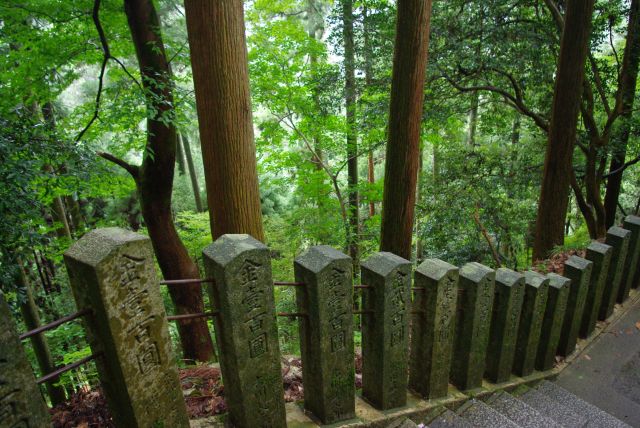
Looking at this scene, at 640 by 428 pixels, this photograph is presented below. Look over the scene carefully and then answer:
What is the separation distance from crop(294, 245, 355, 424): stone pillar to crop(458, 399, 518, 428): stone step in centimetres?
114

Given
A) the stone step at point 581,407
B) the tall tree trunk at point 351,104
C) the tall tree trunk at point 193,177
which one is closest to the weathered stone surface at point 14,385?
the stone step at point 581,407

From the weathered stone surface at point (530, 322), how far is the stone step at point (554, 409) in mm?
270

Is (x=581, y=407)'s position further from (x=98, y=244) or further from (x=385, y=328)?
(x=98, y=244)

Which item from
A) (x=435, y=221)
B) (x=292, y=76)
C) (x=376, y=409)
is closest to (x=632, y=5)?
(x=435, y=221)

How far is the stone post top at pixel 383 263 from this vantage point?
2293 mm

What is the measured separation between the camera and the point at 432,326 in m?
2.67

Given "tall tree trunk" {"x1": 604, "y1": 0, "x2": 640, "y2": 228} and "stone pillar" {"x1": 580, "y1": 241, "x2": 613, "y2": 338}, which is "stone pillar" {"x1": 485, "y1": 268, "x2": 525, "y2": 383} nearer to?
"stone pillar" {"x1": 580, "y1": 241, "x2": 613, "y2": 338}

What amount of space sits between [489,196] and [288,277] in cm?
591

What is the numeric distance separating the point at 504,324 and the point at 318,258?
226 centimetres

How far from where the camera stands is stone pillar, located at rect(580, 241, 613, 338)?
4395mm

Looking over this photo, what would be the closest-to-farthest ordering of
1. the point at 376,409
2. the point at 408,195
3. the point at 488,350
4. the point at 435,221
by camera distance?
the point at 376,409
the point at 488,350
the point at 408,195
the point at 435,221

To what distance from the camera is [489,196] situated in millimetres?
8422

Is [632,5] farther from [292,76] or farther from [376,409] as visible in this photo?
[376,409]

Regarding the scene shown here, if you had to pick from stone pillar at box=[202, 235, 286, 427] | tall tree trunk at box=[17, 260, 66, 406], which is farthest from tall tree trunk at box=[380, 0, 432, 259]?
tall tree trunk at box=[17, 260, 66, 406]
